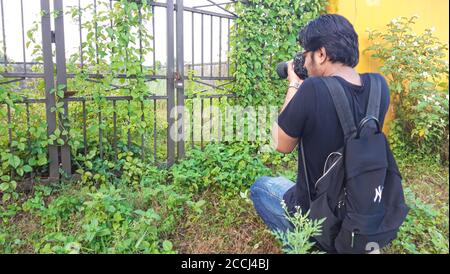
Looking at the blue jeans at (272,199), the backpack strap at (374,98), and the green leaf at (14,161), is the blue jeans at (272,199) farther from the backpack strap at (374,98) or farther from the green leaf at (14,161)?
the green leaf at (14,161)

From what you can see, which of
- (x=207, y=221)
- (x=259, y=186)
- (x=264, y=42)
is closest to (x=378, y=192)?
(x=259, y=186)

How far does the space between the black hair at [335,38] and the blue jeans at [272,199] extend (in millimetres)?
873

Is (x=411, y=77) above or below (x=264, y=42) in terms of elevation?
below

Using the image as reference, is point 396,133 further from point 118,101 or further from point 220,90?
point 118,101

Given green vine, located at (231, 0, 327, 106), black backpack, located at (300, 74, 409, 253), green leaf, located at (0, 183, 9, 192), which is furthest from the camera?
green vine, located at (231, 0, 327, 106)

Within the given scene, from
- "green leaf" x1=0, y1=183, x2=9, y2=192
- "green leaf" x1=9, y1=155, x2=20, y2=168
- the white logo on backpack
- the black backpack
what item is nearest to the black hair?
the black backpack

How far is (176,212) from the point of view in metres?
2.66

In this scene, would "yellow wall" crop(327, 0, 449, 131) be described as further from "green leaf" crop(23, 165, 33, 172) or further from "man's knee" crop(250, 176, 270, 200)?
"green leaf" crop(23, 165, 33, 172)

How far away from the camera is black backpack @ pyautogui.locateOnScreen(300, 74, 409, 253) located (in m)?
1.40

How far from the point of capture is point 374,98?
4.94 feet

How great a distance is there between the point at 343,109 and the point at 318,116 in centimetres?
11

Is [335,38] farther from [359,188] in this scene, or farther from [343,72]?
[359,188]

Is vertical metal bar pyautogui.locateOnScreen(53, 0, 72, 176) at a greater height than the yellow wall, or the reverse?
the yellow wall
